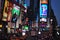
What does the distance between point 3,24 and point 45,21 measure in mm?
13353

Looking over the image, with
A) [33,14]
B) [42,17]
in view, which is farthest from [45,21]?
[33,14]

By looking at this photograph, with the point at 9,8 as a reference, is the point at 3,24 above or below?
below

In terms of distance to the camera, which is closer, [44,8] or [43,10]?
[43,10]

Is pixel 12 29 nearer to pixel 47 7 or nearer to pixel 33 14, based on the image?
pixel 47 7

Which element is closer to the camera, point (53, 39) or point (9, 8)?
point (9, 8)

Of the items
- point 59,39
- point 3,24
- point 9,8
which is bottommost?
point 59,39

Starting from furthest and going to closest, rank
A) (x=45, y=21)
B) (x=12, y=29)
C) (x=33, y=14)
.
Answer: (x=33, y=14)
(x=45, y=21)
(x=12, y=29)

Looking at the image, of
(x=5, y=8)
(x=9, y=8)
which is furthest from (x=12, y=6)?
(x=5, y=8)

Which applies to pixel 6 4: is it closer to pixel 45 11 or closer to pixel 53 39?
pixel 53 39

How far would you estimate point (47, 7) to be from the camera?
90.8 ft

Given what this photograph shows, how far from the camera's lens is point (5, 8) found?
16750 mm

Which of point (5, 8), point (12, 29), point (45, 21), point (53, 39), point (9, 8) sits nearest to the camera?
point (5, 8)

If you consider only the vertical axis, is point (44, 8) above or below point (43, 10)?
above

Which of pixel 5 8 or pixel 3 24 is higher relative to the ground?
pixel 5 8
